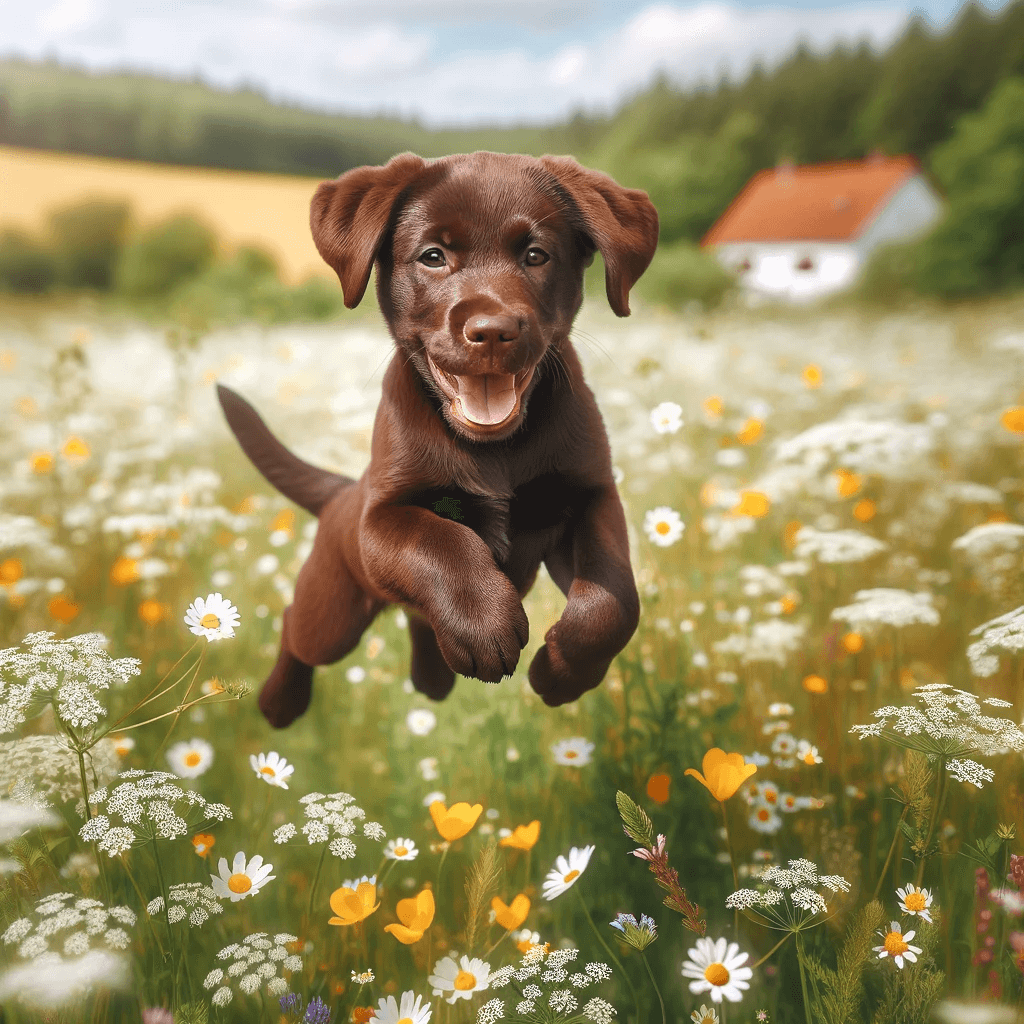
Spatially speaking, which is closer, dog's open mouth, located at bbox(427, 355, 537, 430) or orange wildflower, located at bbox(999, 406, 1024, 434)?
dog's open mouth, located at bbox(427, 355, 537, 430)

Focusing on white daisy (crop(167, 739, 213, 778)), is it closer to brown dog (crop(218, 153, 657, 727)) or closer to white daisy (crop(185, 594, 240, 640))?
white daisy (crop(185, 594, 240, 640))

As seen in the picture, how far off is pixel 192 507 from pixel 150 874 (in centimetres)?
218

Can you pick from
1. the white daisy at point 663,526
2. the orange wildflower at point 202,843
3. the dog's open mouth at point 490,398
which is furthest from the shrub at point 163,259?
the dog's open mouth at point 490,398

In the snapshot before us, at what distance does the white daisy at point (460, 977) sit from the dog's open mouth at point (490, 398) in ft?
3.68

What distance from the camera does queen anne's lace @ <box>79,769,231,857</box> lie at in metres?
1.75

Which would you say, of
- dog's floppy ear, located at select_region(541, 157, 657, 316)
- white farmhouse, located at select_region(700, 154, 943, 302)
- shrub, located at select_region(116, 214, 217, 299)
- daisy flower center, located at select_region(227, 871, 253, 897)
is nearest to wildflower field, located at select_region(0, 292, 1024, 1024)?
daisy flower center, located at select_region(227, 871, 253, 897)

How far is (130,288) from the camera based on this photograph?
9.77 m

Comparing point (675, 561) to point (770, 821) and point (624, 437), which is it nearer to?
point (624, 437)

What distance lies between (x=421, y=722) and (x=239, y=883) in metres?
1.18

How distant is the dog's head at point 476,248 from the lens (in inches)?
66.9

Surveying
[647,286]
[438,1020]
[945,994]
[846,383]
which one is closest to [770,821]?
[945,994]

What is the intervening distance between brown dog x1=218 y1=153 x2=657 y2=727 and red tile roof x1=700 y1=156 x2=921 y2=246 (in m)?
8.96

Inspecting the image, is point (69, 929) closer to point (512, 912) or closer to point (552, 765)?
point (512, 912)

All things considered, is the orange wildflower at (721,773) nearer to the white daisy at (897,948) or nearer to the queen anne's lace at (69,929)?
the white daisy at (897,948)
